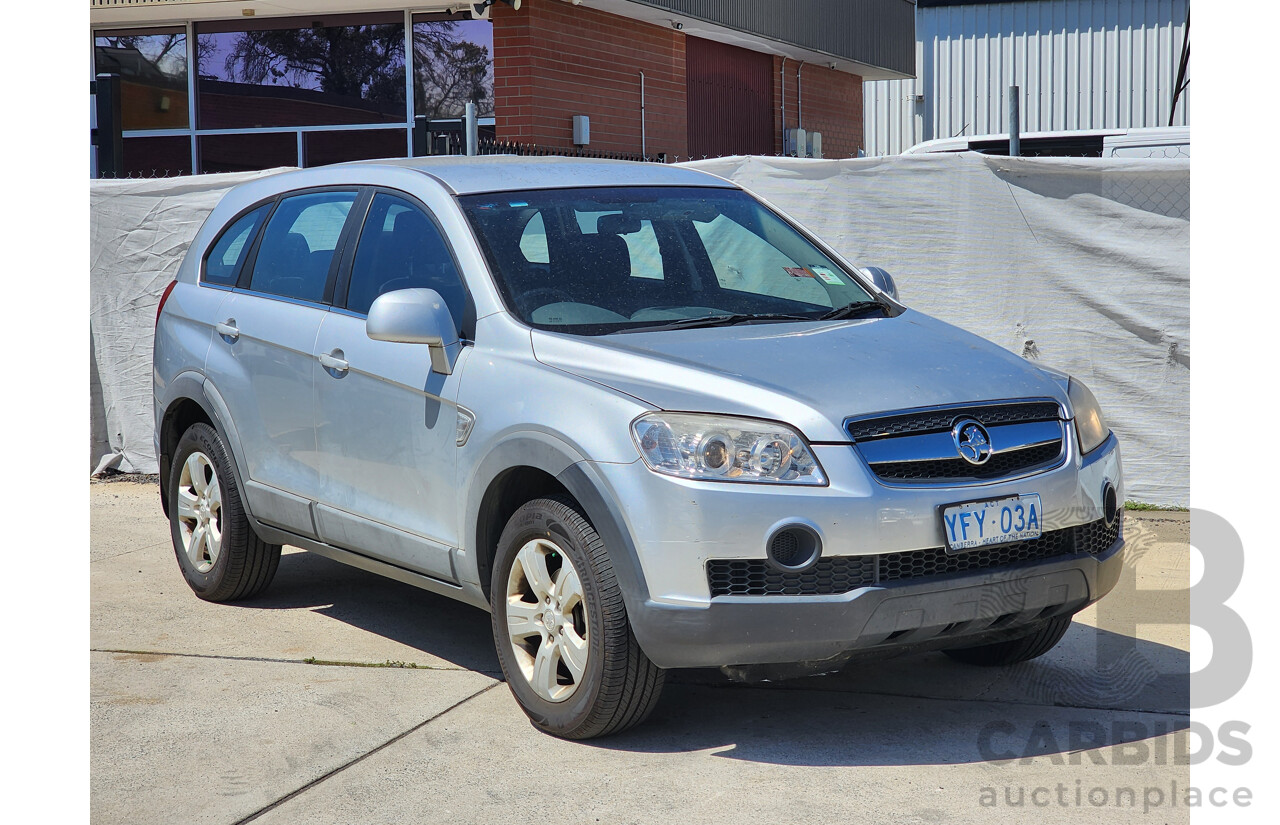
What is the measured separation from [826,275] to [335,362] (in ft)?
6.34

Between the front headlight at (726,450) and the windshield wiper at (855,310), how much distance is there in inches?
43.1

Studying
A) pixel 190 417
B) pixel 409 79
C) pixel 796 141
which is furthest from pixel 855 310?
pixel 796 141

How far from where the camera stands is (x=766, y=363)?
4.29 m

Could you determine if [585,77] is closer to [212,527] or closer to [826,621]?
[212,527]

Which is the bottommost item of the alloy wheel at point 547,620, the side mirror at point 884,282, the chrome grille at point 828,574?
the alloy wheel at point 547,620

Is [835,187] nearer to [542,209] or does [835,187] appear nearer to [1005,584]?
[542,209]

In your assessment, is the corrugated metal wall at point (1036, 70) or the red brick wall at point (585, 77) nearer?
the red brick wall at point (585, 77)

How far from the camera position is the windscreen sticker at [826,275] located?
5.40 meters

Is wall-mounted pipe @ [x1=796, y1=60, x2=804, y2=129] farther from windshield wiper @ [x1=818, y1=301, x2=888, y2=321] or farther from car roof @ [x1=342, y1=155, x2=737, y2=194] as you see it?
windshield wiper @ [x1=818, y1=301, x2=888, y2=321]

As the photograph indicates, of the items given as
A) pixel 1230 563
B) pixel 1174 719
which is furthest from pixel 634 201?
pixel 1230 563

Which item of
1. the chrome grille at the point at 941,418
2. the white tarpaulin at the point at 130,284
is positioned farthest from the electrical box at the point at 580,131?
the chrome grille at the point at 941,418

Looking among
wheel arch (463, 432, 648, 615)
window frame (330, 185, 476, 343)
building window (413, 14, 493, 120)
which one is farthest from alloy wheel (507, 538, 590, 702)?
building window (413, 14, 493, 120)

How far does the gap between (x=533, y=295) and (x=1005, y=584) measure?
1846mm

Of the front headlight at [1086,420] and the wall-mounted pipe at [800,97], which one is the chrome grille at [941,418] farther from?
the wall-mounted pipe at [800,97]
